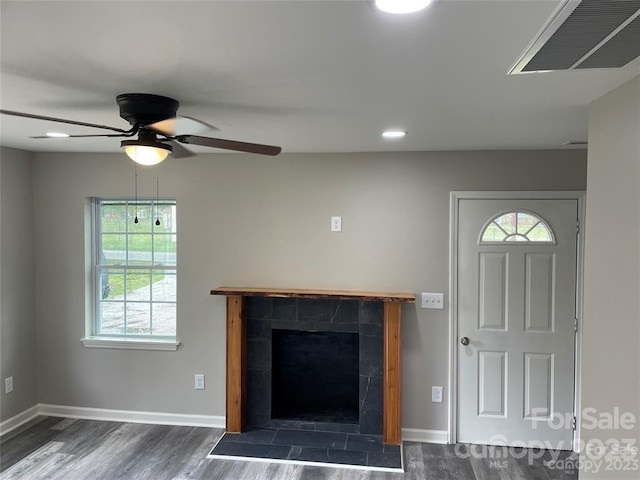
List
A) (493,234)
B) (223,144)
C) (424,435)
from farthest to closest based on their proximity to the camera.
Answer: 1. (424,435)
2. (493,234)
3. (223,144)

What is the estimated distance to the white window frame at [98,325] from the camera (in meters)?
3.73

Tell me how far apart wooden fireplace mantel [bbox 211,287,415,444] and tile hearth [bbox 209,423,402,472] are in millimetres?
135

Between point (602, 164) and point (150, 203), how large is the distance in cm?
333

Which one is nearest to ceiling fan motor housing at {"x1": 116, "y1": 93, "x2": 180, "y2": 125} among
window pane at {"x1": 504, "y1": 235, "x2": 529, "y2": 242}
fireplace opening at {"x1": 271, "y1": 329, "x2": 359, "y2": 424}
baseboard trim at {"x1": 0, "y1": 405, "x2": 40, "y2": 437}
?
fireplace opening at {"x1": 271, "y1": 329, "x2": 359, "y2": 424}

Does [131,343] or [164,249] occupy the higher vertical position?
[164,249]

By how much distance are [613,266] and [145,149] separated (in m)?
1.99

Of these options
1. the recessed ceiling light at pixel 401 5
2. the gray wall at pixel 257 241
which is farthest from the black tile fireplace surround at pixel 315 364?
the recessed ceiling light at pixel 401 5

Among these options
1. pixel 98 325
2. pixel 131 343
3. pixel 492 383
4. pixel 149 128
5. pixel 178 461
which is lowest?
pixel 178 461

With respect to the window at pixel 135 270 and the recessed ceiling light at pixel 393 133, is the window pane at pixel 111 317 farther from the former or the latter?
the recessed ceiling light at pixel 393 133

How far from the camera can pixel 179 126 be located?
247 centimetres

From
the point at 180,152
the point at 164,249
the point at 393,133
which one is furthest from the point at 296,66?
the point at 164,249

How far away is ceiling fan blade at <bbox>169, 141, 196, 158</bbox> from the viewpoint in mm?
3139

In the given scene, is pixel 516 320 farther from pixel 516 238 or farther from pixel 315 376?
pixel 315 376

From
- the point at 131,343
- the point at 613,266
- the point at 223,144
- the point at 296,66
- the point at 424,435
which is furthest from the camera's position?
the point at 131,343
